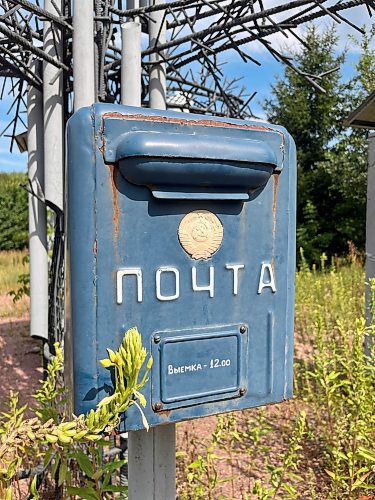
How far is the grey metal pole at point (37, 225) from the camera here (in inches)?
95.0

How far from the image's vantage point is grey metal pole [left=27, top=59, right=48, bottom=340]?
2.41 metres

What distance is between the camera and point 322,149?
1104 cm

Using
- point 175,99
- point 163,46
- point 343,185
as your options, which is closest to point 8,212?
point 343,185

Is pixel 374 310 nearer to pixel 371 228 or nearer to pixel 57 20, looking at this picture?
pixel 371 228

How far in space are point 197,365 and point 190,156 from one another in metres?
0.46

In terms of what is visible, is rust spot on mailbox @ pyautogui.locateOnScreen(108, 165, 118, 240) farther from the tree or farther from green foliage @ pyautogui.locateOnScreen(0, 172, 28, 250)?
green foliage @ pyautogui.locateOnScreen(0, 172, 28, 250)

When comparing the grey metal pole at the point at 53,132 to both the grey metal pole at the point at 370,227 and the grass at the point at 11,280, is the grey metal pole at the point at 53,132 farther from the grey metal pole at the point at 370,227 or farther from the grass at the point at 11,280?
the grass at the point at 11,280

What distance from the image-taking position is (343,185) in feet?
31.7

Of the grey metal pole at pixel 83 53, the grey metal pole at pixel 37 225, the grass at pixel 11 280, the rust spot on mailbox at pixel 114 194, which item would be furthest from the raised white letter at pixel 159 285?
the grass at pixel 11 280

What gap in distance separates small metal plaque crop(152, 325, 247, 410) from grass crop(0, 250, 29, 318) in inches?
183

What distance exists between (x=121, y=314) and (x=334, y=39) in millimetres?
11376

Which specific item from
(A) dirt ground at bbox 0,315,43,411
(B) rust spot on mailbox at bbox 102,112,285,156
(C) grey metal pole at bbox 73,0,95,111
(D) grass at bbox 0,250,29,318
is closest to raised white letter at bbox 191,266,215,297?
(B) rust spot on mailbox at bbox 102,112,285,156

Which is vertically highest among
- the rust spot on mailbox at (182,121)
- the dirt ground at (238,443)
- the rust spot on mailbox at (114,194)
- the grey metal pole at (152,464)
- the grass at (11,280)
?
the rust spot on mailbox at (182,121)

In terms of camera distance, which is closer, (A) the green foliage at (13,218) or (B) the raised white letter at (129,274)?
(B) the raised white letter at (129,274)
